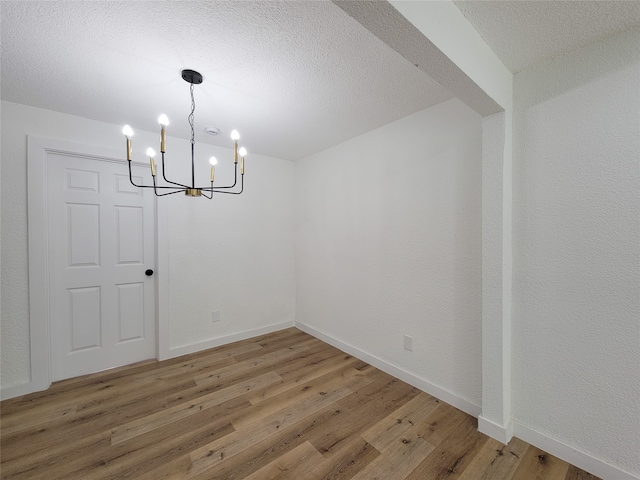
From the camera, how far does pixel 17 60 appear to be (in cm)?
159

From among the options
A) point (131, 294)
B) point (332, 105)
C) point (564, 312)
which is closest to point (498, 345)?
point (564, 312)

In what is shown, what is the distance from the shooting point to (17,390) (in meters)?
2.14

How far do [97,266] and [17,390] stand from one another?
1109mm

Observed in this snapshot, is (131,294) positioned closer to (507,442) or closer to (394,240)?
(394,240)

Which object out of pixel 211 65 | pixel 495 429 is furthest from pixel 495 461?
pixel 211 65

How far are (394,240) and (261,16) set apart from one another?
1903 mm

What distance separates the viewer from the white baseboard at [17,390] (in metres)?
2.09

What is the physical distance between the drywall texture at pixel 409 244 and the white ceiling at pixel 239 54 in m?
0.40

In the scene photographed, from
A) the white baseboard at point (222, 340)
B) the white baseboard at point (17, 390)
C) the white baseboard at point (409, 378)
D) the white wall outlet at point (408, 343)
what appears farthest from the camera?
the white baseboard at point (222, 340)

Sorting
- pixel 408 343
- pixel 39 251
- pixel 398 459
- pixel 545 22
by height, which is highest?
pixel 545 22

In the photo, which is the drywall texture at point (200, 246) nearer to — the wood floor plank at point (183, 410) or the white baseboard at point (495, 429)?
the wood floor plank at point (183, 410)

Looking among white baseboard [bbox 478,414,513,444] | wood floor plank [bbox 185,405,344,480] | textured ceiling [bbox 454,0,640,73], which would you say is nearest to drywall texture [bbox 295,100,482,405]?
white baseboard [bbox 478,414,513,444]

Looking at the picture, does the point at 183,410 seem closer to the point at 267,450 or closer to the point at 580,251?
the point at 267,450

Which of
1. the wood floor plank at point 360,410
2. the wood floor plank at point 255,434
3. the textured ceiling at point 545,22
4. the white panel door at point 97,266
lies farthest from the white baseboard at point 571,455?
the white panel door at point 97,266
